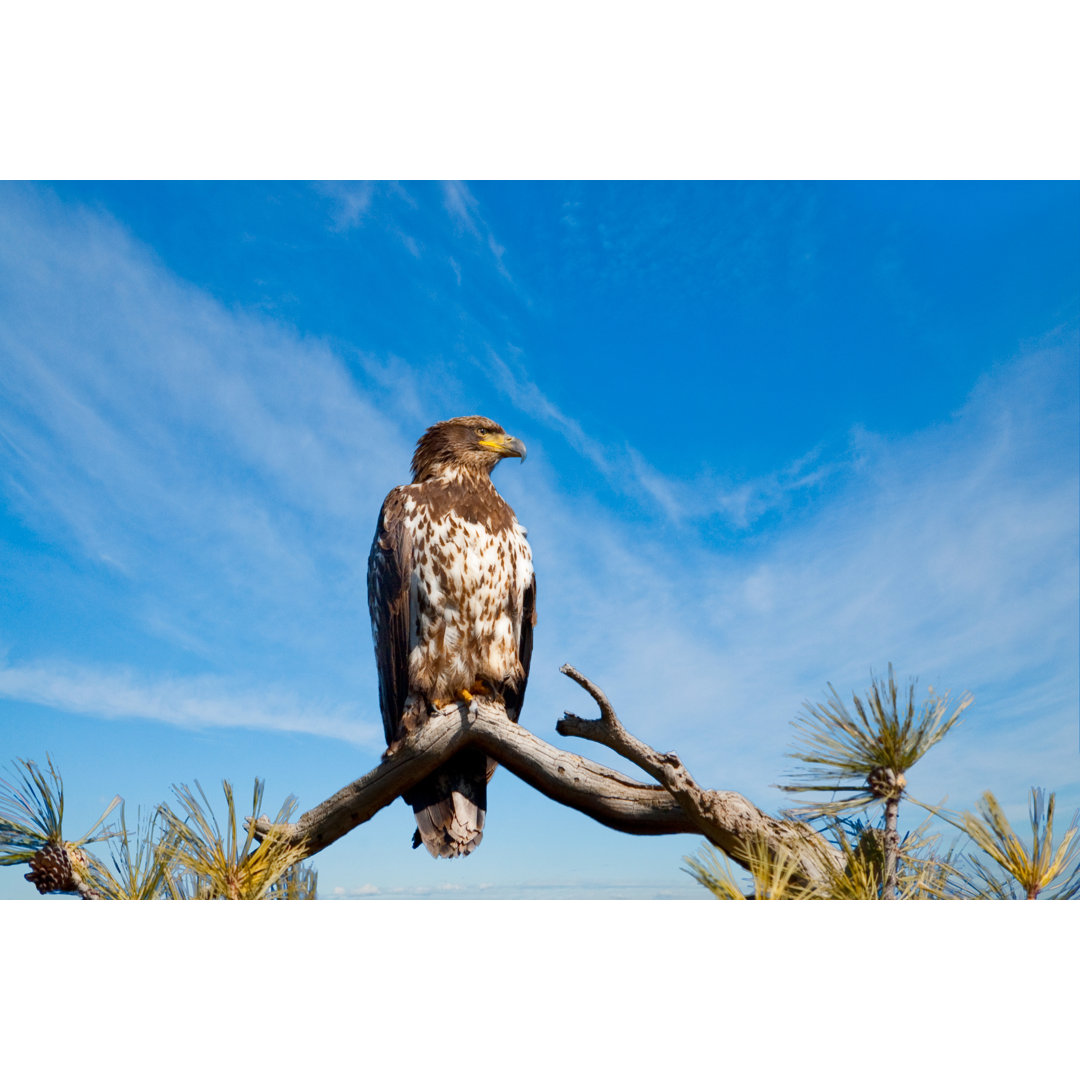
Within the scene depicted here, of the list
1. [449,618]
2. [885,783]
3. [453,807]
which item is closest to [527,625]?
[449,618]

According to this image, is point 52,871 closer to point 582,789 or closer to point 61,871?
point 61,871

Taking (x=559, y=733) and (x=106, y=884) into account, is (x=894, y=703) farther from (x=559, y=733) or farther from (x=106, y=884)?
(x=106, y=884)

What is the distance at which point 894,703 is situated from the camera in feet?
8.32

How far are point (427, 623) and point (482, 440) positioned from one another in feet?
3.98

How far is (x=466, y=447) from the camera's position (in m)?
4.69

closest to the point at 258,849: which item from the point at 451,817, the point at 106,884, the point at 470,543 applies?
the point at 106,884

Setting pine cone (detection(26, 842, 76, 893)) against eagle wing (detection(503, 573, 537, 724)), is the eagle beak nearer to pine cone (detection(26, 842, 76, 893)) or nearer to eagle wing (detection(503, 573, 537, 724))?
eagle wing (detection(503, 573, 537, 724))

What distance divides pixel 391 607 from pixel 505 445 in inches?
46.8

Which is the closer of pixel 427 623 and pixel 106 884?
pixel 106 884

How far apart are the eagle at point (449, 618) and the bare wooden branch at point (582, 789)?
0.27m

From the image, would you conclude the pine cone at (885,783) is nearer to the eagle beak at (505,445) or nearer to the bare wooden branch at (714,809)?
the bare wooden branch at (714,809)

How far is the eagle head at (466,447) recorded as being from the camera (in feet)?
15.3

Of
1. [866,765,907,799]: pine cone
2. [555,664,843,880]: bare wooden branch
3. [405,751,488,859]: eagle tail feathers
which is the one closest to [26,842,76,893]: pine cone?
[405,751,488,859]: eagle tail feathers
